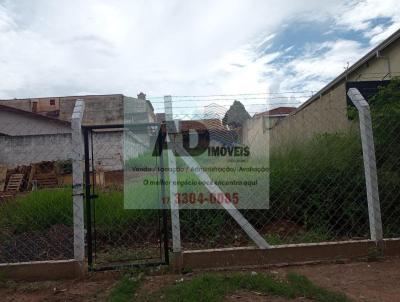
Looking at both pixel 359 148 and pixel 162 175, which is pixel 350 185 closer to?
pixel 359 148

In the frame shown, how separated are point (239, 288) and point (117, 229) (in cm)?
220

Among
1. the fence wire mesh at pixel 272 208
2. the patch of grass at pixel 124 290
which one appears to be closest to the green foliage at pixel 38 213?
the fence wire mesh at pixel 272 208

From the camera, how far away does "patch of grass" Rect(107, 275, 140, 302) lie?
3.16 m

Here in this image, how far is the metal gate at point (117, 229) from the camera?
3.86m

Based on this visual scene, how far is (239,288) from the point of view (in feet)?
10.9

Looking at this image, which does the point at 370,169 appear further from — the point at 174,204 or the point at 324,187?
the point at 174,204

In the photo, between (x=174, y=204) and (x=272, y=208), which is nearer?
(x=174, y=204)

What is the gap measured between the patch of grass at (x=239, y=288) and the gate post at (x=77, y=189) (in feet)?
3.00

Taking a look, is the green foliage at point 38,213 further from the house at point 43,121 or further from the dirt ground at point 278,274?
the house at point 43,121

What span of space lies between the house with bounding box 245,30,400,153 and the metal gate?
183 cm

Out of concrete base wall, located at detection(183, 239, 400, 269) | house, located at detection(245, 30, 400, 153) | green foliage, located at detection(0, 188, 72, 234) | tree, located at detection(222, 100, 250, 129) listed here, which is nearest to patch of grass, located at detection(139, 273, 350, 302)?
concrete base wall, located at detection(183, 239, 400, 269)

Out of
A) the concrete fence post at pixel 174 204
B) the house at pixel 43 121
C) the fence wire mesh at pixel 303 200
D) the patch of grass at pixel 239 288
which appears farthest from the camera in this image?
the house at pixel 43 121

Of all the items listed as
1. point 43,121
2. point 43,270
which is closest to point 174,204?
point 43,270

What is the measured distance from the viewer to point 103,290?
3404 mm
